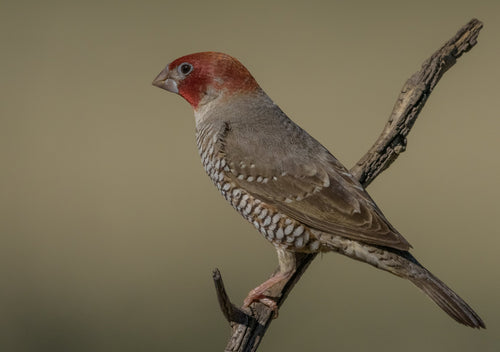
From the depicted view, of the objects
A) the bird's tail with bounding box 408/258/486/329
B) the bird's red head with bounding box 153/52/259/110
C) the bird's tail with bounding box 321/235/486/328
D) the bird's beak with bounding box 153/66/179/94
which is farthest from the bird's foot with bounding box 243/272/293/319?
the bird's beak with bounding box 153/66/179/94

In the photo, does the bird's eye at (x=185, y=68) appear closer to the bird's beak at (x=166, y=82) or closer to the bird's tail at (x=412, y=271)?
the bird's beak at (x=166, y=82)

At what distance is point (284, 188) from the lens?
14.5 feet

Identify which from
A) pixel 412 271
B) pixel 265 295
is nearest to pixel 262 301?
pixel 265 295

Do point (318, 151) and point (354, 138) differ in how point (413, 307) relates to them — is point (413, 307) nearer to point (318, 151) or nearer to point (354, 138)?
point (354, 138)

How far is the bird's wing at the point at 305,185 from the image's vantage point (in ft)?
14.0

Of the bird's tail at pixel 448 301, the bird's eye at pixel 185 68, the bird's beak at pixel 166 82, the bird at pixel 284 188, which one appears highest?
the bird's eye at pixel 185 68

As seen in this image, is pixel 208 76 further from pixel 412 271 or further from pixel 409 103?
pixel 412 271

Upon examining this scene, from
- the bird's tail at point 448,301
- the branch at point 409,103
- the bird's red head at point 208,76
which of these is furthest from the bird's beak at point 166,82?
the bird's tail at point 448,301

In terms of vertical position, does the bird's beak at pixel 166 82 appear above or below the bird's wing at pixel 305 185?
above

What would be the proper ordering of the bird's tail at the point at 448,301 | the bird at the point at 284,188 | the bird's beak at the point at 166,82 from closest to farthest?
the bird's tail at the point at 448,301
the bird at the point at 284,188
the bird's beak at the point at 166,82

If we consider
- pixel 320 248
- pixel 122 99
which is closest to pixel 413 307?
pixel 320 248

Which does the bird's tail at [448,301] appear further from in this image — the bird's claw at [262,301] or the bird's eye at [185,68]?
the bird's eye at [185,68]

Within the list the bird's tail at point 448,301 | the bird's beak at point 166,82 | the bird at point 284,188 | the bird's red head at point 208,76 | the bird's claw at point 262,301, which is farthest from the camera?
the bird's beak at point 166,82

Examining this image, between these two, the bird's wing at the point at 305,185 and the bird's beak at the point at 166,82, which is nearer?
the bird's wing at the point at 305,185
